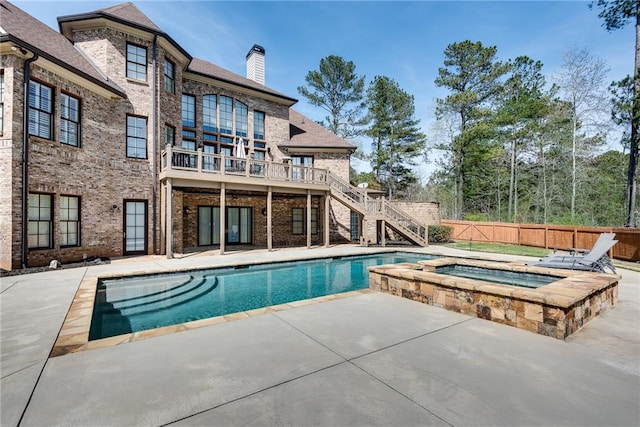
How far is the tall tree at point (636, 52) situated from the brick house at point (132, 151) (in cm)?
936

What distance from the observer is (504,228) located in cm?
1789

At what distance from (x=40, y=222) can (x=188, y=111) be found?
8.07 meters

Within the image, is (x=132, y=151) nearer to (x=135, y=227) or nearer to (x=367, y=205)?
(x=135, y=227)

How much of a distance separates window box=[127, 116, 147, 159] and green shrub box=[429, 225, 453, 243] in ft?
54.6

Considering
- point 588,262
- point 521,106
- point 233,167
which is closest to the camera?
point 588,262

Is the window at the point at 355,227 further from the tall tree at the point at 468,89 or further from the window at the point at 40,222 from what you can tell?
the window at the point at 40,222

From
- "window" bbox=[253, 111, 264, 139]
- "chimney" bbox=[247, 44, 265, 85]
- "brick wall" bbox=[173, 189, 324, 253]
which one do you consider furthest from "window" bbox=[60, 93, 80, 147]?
"chimney" bbox=[247, 44, 265, 85]

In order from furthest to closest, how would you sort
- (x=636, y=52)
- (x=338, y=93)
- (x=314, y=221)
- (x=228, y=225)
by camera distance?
1. (x=338, y=93)
2. (x=314, y=221)
3. (x=228, y=225)
4. (x=636, y=52)

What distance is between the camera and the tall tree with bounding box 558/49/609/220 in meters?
18.1

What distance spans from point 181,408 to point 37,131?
11184 millimetres

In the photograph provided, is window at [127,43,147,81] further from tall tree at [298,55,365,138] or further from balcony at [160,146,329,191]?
tall tree at [298,55,365,138]

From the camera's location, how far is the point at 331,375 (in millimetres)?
2861

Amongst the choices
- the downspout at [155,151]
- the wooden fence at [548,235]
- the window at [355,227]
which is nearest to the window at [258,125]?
the downspout at [155,151]

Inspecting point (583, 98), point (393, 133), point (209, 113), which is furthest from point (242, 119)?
point (583, 98)
